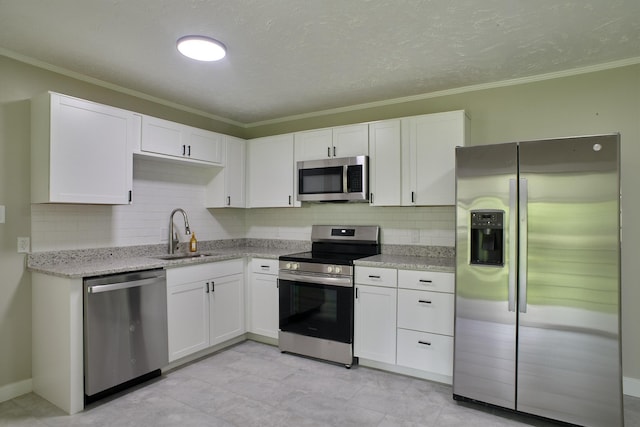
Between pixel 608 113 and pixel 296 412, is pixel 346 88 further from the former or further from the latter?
pixel 296 412

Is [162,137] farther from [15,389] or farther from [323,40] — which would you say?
[15,389]


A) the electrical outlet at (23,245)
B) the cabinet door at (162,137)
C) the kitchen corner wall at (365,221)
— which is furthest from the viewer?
the kitchen corner wall at (365,221)

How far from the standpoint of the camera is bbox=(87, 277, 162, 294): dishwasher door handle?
2.50 meters

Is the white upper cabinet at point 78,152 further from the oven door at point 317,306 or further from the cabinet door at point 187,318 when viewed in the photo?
the oven door at point 317,306

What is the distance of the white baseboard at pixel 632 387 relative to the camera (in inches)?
106

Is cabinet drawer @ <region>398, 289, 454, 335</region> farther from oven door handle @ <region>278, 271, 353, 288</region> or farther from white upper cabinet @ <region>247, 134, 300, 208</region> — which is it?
white upper cabinet @ <region>247, 134, 300, 208</region>

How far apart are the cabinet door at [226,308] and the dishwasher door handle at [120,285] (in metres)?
0.61

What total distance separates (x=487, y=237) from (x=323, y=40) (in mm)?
1722

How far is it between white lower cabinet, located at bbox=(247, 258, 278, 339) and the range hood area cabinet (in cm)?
126

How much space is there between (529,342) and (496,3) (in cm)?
204

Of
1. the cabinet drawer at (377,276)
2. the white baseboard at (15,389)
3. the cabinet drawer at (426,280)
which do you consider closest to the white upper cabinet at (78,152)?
the white baseboard at (15,389)

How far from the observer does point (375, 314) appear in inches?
123

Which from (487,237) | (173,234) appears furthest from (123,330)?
(487,237)

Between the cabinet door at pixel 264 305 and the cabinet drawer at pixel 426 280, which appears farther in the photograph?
the cabinet door at pixel 264 305
